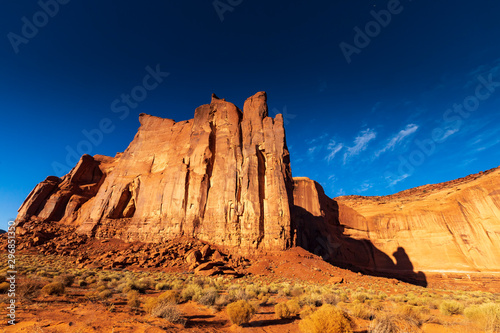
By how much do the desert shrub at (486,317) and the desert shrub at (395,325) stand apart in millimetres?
1731

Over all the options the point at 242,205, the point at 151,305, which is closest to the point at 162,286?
the point at 151,305

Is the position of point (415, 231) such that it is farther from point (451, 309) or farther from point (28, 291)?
point (28, 291)

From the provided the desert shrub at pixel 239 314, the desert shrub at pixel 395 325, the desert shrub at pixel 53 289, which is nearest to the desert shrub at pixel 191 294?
the desert shrub at pixel 239 314

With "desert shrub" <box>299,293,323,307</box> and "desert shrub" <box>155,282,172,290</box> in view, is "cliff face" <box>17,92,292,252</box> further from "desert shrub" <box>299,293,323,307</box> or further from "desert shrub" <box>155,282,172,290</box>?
"desert shrub" <box>299,293,323,307</box>

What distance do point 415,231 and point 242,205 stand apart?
126 ft

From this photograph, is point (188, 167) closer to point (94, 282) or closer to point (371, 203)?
point (94, 282)

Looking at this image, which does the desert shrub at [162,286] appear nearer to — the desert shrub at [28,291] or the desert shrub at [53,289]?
the desert shrub at [53,289]

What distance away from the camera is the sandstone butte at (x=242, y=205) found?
25.9 metres

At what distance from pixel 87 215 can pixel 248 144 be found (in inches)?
1039

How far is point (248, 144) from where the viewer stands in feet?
97.0

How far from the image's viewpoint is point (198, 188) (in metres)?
28.2

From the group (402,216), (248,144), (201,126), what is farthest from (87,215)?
(402,216)

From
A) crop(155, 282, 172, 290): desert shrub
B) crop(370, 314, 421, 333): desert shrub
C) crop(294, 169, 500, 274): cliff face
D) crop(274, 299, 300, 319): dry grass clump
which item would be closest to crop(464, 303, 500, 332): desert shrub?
crop(370, 314, 421, 333): desert shrub

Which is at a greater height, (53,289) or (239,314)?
(53,289)
